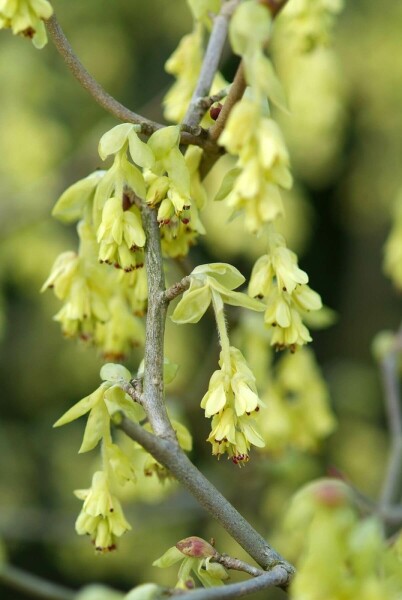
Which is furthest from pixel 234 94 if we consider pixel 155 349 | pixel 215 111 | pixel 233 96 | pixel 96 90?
pixel 155 349

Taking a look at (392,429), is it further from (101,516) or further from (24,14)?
(24,14)

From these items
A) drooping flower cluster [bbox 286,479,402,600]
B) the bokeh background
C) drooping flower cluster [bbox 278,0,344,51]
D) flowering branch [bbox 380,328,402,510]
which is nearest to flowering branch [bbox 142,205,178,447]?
drooping flower cluster [bbox 286,479,402,600]

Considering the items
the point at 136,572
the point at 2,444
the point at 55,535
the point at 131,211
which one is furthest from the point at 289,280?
the point at 2,444

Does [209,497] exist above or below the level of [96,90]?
below

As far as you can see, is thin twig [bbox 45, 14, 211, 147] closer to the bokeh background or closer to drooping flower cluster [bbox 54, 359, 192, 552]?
drooping flower cluster [bbox 54, 359, 192, 552]

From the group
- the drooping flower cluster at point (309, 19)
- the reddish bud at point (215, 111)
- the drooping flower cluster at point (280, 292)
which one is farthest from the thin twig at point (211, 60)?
the drooping flower cluster at point (309, 19)

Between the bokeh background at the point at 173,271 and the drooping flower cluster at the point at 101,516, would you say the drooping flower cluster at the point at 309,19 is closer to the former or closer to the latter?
the drooping flower cluster at the point at 101,516
